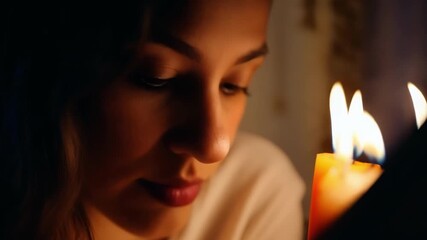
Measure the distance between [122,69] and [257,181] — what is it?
346 mm

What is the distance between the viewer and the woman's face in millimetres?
534

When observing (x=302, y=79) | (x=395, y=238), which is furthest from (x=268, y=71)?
(x=395, y=238)

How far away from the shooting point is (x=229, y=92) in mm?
613

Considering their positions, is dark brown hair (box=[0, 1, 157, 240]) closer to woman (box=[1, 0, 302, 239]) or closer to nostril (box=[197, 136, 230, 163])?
woman (box=[1, 0, 302, 239])

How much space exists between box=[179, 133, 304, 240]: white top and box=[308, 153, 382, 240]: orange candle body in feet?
1.29

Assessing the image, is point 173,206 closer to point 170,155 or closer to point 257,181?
point 170,155

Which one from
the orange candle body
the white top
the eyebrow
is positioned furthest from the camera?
the white top

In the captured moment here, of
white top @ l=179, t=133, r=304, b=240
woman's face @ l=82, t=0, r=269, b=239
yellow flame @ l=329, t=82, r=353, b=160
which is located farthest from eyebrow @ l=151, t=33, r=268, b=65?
white top @ l=179, t=133, r=304, b=240

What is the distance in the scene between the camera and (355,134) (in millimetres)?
434

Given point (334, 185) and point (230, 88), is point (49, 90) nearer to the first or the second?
point (230, 88)

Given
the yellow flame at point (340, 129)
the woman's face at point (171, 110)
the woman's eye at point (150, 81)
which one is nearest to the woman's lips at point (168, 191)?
the woman's face at point (171, 110)

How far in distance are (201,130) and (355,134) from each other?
0.17 meters

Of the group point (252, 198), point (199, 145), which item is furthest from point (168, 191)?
point (252, 198)

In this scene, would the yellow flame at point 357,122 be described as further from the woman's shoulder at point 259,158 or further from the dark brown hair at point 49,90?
the woman's shoulder at point 259,158
